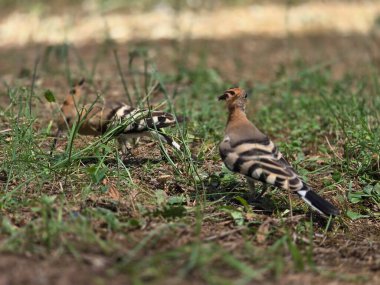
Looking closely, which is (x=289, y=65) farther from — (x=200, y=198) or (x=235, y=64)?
(x=200, y=198)

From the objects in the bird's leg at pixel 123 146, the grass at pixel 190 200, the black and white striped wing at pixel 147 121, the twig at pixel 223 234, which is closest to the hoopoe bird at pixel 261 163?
the grass at pixel 190 200

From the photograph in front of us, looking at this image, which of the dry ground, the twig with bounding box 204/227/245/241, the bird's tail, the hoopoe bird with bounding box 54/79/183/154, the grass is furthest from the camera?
the hoopoe bird with bounding box 54/79/183/154

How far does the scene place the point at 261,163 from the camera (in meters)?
4.89

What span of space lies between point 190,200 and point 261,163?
23.8 inches

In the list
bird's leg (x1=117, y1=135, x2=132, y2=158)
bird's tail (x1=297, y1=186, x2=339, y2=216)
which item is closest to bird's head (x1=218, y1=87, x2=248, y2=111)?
bird's leg (x1=117, y1=135, x2=132, y2=158)

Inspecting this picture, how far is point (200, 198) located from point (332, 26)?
29.3 feet

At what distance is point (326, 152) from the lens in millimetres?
6449

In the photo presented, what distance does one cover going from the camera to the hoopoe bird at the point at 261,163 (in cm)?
481

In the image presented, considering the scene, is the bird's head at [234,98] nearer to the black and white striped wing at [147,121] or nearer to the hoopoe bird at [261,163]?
the hoopoe bird at [261,163]

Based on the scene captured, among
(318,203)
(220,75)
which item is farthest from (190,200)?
(220,75)

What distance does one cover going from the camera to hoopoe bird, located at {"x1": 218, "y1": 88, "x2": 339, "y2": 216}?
15.8ft

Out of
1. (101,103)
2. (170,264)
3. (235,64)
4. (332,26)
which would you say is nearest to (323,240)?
(170,264)

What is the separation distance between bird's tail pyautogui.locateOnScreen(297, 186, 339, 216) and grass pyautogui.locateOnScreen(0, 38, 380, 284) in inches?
6.8

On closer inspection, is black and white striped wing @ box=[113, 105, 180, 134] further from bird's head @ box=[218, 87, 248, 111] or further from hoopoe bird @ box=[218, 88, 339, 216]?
hoopoe bird @ box=[218, 88, 339, 216]
